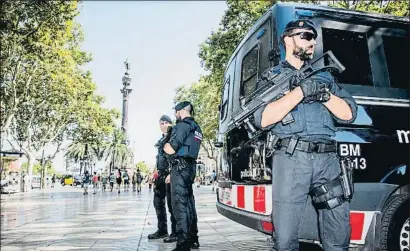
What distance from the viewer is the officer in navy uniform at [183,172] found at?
15.8ft

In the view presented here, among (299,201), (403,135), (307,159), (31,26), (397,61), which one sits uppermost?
(31,26)

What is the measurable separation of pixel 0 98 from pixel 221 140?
19.7 m

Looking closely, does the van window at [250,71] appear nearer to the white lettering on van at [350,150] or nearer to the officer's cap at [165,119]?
the white lettering on van at [350,150]

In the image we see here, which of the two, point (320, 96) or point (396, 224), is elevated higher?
point (320, 96)

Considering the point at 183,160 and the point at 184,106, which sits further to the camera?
the point at 184,106

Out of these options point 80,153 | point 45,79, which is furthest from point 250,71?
point 80,153

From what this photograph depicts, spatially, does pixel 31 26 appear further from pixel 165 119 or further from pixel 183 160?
pixel 183 160

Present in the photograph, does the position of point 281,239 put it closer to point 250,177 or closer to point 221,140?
point 250,177

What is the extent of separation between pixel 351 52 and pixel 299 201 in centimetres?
165

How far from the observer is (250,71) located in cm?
414

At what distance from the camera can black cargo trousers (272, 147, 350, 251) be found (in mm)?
2369

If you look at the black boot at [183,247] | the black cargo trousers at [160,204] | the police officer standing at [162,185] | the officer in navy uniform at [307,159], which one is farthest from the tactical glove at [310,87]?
the black cargo trousers at [160,204]

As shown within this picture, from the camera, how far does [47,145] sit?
1380 inches

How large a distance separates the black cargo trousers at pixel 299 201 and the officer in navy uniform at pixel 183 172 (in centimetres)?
250
